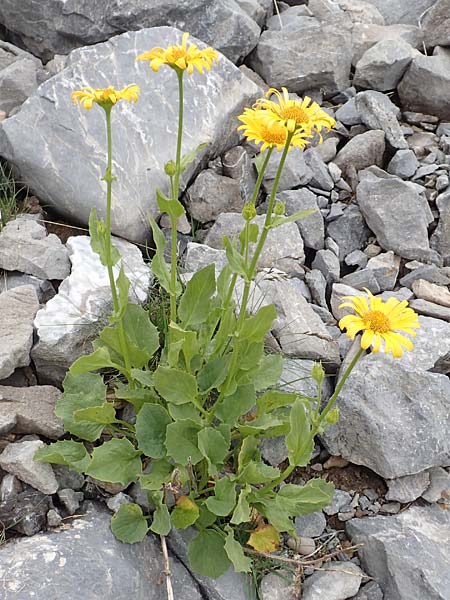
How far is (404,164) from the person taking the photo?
484cm

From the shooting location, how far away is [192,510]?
2895 mm

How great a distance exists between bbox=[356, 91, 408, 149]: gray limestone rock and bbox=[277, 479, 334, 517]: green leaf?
2.89 meters

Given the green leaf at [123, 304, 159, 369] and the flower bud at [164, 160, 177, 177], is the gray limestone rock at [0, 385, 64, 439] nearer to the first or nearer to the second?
the green leaf at [123, 304, 159, 369]

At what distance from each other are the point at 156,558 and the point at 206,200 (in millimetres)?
2300

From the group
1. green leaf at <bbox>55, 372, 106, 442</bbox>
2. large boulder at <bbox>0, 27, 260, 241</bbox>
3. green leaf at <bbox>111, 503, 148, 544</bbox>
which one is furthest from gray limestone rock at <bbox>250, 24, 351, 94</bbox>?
green leaf at <bbox>111, 503, 148, 544</bbox>

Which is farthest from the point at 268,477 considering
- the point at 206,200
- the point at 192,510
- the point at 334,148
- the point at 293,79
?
the point at 293,79

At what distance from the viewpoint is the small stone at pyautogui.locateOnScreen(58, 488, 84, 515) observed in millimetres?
3031

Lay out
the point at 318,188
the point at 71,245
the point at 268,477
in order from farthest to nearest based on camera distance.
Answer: the point at 318,188 < the point at 71,245 < the point at 268,477

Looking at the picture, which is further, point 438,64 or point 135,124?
point 438,64

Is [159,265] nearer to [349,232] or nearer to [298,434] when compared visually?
[298,434]

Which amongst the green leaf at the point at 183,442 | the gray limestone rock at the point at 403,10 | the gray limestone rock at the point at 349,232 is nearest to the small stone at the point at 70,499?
the green leaf at the point at 183,442

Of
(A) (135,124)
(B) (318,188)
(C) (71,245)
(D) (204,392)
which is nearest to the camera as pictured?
(D) (204,392)

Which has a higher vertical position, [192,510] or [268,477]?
[268,477]

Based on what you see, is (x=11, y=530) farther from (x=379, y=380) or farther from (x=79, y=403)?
(x=379, y=380)
